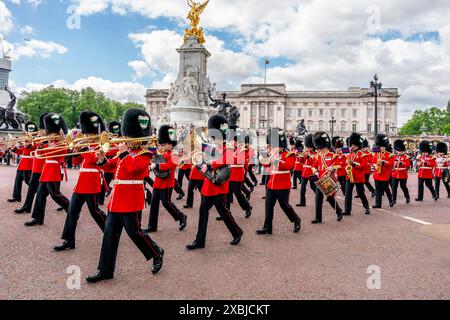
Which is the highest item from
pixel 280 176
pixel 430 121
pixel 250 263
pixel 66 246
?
pixel 430 121

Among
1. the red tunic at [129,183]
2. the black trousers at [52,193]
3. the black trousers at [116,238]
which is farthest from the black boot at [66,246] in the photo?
the red tunic at [129,183]

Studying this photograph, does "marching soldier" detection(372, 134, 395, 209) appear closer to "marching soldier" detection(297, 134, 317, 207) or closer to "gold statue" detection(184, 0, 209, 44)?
"marching soldier" detection(297, 134, 317, 207)

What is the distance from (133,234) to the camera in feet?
15.0

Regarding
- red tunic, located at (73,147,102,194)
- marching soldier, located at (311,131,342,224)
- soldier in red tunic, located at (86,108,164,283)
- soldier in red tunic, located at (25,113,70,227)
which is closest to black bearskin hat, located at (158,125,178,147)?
red tunic, located at (73,147,102,194)

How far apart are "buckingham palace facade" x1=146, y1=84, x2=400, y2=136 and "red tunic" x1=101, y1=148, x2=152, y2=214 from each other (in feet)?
288

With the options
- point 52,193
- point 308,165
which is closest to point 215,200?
point 52,193

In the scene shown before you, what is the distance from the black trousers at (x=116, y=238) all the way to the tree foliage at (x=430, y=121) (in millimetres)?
104178

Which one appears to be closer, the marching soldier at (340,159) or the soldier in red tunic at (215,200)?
the soldier in red tunic at (215,200)

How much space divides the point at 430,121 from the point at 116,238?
110m

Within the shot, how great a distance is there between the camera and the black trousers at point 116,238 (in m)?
4.41

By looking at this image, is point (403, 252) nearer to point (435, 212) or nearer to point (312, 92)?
point (435, 212)

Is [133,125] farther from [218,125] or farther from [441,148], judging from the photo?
[441,148]

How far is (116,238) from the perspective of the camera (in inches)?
180

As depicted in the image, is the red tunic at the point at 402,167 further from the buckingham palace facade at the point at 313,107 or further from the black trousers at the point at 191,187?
the buckingham palace facade at the point at 313,107
